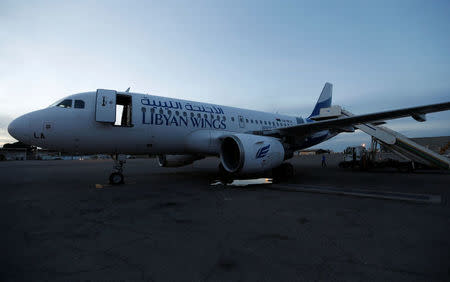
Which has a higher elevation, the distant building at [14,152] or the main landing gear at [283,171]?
the main landing gear at [283,171]

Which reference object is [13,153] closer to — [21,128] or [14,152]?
[14,152]

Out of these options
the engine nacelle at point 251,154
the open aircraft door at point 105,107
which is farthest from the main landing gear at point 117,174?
the engine nacelle at point 251,154

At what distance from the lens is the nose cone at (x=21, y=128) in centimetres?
686

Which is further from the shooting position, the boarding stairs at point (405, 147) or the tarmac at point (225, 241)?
the boarding stairs at point (405, 147)

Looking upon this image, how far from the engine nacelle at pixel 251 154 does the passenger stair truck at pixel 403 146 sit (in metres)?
8.78

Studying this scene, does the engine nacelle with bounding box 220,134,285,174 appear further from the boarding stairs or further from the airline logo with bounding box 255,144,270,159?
the boarding stairs

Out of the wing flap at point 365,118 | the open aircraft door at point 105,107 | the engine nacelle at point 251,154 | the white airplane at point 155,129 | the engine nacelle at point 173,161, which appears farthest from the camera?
the engine nacelle at point 173,161

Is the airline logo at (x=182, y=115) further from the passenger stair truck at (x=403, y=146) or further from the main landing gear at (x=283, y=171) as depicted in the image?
the passenger stair truck at (x=403, y=146)

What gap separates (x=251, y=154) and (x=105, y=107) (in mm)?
5508

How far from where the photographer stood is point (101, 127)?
7.78 meters

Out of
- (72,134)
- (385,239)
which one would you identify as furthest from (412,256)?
(72,134)

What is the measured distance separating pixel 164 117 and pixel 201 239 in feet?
22.2

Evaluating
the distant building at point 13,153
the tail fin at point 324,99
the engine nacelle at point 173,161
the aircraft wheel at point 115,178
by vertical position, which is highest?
the tail fin at point 324,99

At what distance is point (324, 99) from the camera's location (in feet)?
62.7
